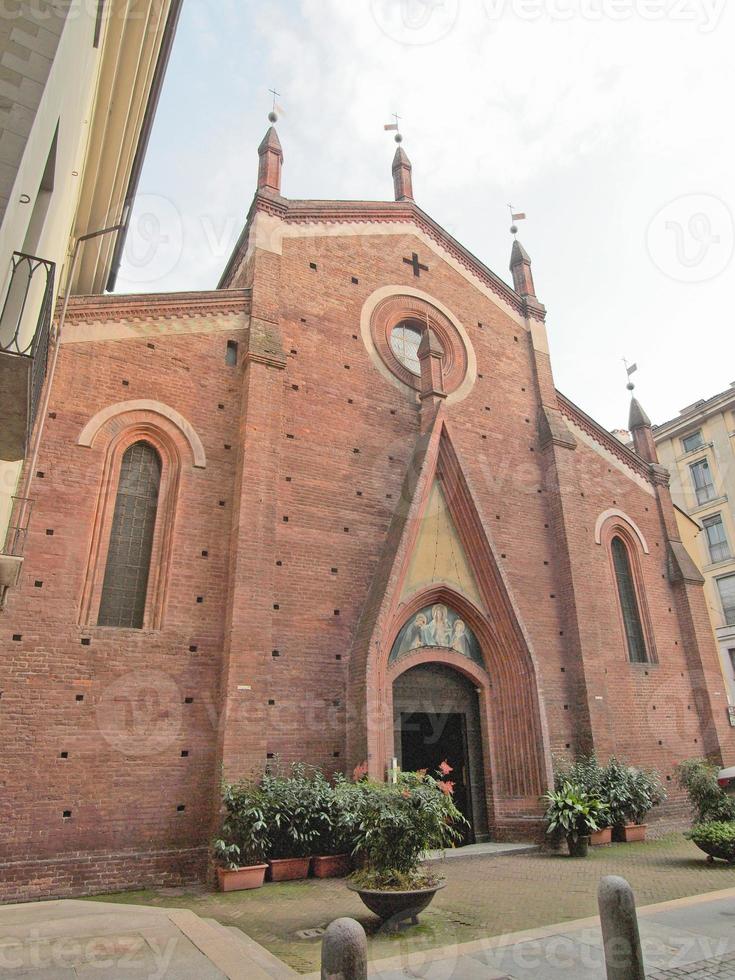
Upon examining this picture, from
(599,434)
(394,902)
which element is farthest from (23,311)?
(599,434)

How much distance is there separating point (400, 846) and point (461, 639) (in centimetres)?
687

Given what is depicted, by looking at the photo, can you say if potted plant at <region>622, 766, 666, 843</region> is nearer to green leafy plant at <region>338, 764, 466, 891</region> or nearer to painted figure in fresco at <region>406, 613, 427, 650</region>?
painted figure in fresco at <region>406, 613, 427, 650</region>

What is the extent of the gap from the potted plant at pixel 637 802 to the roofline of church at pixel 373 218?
12.2 meters

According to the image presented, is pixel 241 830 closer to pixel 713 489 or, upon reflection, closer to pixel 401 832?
pixel 401 832

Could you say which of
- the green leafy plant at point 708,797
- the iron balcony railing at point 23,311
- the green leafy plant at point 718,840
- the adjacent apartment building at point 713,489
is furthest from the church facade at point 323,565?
the adjacent apartment building at point 713,489

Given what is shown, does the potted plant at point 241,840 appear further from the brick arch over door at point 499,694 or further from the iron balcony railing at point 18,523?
the iron balcony railing at point 18,523

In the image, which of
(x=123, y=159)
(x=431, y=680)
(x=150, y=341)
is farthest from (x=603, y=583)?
(x=123, y=159)

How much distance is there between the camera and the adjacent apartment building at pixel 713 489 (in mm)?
31031

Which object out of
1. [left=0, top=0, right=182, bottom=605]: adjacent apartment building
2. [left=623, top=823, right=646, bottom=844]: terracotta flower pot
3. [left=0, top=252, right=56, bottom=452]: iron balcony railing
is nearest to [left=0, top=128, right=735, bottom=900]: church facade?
[left=623, top=823, right=646, bottom=844]: terracotta flower pot

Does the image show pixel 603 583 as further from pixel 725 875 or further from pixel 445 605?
pixel 725 875

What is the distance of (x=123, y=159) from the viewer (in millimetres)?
11508

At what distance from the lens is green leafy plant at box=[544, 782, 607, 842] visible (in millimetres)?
11188

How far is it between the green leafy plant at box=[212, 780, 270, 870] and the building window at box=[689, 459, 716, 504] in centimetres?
2985

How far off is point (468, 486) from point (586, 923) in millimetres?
8349
